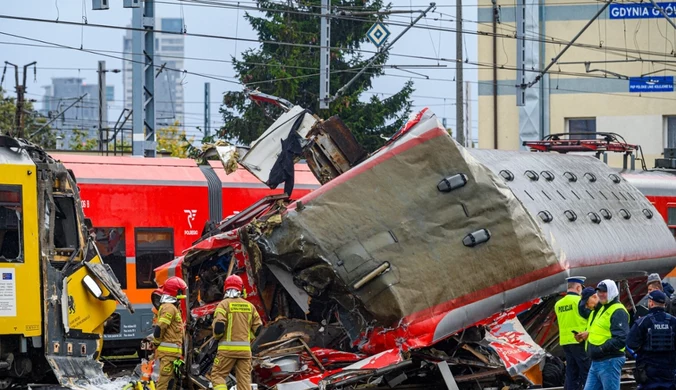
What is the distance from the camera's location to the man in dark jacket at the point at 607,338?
11.8m

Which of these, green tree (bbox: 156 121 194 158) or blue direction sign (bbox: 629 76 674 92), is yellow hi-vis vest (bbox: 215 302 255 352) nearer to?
blue direction sign (bbox: 629 76 674 92)

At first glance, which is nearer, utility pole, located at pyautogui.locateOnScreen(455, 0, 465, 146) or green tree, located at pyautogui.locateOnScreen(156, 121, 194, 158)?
utility pole, located at pyautogui.locateOnScreen(455, 0, 465, 146)

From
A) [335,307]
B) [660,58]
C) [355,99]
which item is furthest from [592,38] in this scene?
[335,307]

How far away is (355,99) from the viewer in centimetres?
4003

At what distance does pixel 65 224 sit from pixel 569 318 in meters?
6.01

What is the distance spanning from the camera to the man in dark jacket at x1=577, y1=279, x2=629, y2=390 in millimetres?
11828

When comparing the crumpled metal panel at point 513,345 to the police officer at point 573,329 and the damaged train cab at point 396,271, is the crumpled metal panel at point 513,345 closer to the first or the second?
the damaged train cab at point 396,271

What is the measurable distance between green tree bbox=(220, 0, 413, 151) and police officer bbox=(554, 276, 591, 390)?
2505cm

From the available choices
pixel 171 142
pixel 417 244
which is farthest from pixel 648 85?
pixel 417 244

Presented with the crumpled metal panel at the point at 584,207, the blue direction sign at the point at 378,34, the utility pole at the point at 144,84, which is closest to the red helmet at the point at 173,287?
the crumpled metal panel at the point at 584,207

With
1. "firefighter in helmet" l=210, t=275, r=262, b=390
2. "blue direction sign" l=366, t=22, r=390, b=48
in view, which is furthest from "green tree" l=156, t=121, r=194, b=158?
"firefighter in helmet" l=210, t=275, r=262, b=390

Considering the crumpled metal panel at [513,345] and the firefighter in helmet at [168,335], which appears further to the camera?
the crumpled metal panel at [513,345]

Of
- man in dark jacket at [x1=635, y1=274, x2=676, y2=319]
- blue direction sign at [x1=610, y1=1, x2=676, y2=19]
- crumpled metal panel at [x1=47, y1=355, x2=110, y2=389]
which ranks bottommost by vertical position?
crumpled metal panel at [x1=47, y1=355, x2=110, y2=389]

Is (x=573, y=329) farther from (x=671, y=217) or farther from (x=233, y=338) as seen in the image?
(x=671, y=217)
